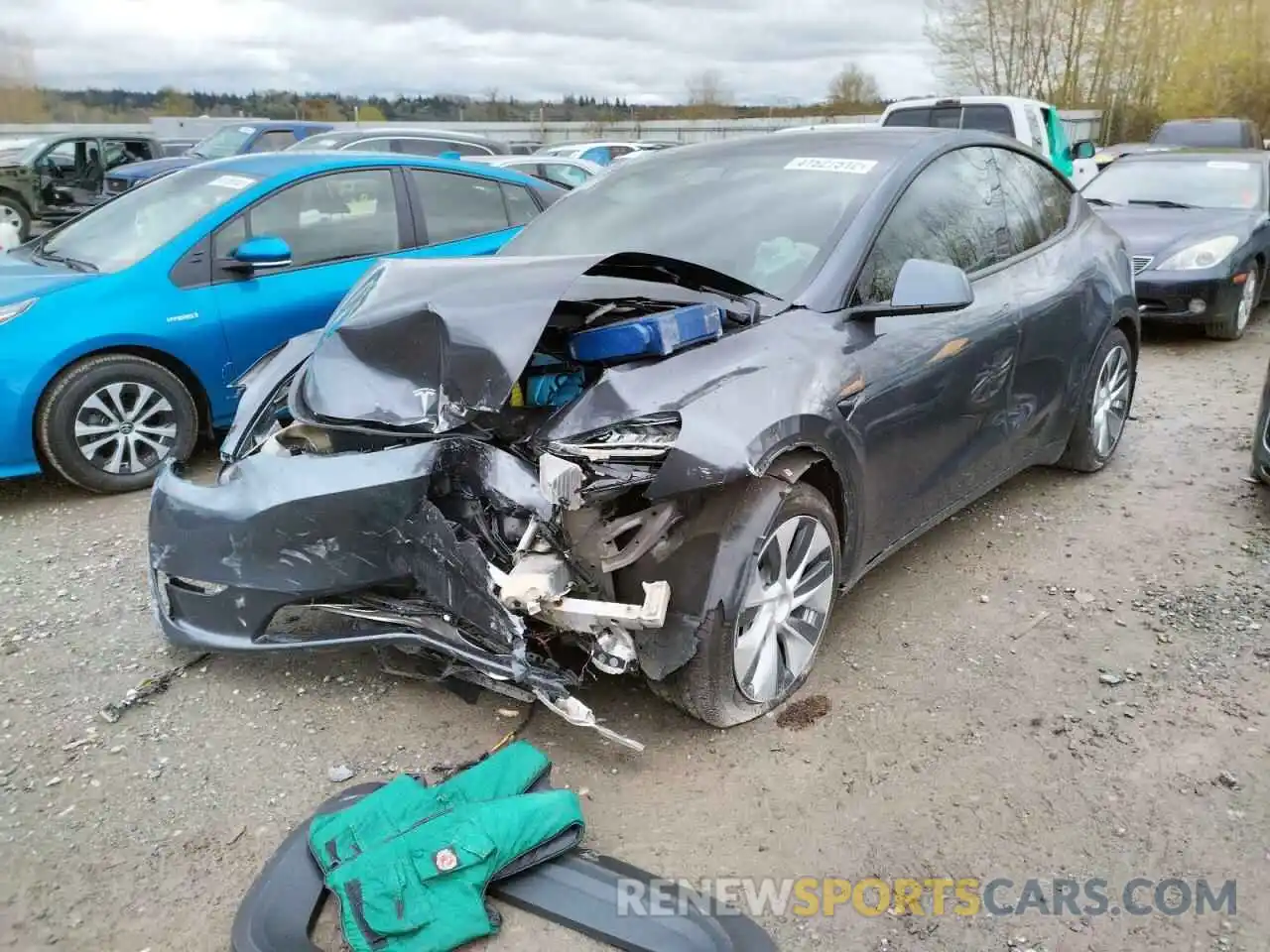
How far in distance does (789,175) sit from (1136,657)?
2.12m

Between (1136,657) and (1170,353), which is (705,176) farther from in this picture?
(1170,353)

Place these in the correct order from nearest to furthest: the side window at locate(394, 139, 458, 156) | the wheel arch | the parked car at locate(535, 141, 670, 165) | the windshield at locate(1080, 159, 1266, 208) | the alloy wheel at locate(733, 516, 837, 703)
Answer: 1. the alloy wheel at locate(733, 516, 837, 703)
2. the wheel arch
3. the windshield at locate(1080, 159, 1266, 208)
4. the side window at locate(394, 139, 458, 156)
5. the parked car at locate(535, 141, 670, 165)

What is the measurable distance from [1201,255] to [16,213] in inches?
568

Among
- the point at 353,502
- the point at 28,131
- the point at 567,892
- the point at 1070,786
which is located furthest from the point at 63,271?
the point at 28,131

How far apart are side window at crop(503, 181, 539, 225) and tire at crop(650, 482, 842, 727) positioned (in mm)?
3999

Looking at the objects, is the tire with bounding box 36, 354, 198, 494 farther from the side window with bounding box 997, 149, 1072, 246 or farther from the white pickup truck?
the white pickup truck

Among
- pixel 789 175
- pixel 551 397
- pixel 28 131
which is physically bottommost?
pixel 551 397

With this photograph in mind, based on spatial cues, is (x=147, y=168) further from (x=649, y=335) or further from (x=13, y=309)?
(x=649, y=335)

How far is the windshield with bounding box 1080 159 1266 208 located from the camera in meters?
8.27

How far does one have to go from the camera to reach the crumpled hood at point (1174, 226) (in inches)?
298

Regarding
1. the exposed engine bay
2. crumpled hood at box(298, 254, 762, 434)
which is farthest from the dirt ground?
crumpled hood at box(298, 254, 762, 434)

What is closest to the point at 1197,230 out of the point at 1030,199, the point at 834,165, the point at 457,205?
the point at 1030,199

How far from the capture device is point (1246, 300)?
7.83 metres

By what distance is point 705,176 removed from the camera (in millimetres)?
3768
